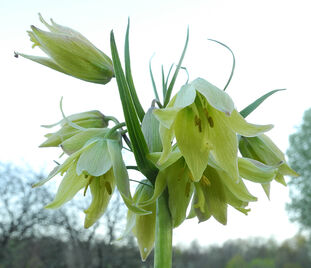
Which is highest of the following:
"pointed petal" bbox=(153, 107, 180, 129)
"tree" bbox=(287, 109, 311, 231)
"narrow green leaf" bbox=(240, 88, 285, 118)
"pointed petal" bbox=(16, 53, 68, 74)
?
"tree" bbox=(287, 109, 311, 231)

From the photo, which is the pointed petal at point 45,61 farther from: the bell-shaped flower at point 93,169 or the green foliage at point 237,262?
the green foliage at point 237,262

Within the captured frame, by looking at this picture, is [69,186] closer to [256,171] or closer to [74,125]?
[74,125]

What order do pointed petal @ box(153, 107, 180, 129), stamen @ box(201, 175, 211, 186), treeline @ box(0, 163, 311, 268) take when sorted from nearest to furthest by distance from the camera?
pointed petal @ box(153, 107, 180, 129) < stamen @ box(201, 175, 211, 186) < treeline @ box(0, 163, 311, 268)

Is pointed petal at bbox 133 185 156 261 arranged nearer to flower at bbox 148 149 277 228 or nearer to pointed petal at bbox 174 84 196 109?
flower at bbox 148 149 277 228

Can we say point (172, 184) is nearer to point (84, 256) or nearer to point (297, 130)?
point (297, 130)

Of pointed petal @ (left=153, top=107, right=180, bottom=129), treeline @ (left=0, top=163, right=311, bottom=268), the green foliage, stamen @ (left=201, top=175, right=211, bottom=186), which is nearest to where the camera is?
pointed petal @ (left=153, top=107, right=180, bottom=129)

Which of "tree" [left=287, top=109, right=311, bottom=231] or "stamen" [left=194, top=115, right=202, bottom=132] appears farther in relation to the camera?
"tree" [left=287, top=109, right=311, bottom=231]

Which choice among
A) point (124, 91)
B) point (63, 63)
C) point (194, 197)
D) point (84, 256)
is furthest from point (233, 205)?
point (84, 256)

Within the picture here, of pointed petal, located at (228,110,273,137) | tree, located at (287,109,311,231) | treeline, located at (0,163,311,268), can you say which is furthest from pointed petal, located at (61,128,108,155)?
tree, located at (287,109,311,231)
